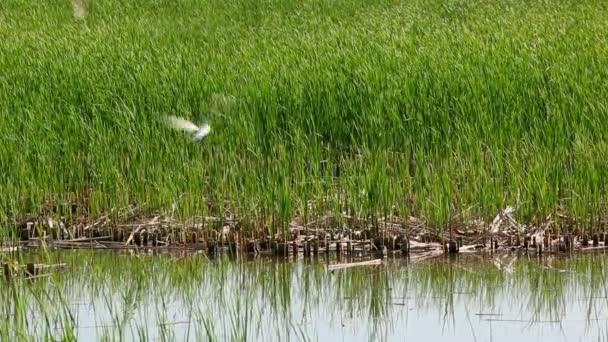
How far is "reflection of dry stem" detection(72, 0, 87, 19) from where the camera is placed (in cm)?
1798

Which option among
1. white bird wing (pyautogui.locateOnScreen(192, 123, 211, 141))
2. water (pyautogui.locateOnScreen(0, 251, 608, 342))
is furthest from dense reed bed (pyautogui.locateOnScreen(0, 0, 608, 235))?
water (pyautogui.locateOnScreen(0, 251, 608, 342))

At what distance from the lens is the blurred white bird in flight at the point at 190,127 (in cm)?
759

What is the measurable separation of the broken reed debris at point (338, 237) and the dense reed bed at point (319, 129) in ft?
0.23

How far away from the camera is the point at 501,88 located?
8492 mm

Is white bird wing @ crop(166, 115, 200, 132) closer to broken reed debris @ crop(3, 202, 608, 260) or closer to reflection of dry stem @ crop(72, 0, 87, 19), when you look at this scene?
broken reed debris @ crop(3, 202, 608, 260)

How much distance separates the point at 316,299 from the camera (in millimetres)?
5543

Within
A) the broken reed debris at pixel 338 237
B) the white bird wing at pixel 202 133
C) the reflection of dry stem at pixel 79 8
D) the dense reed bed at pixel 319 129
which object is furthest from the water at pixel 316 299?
the reflection of dry stem at pixel 79 8

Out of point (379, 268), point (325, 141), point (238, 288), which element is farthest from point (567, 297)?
point (325, 141)

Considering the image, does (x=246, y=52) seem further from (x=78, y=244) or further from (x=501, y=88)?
(x=78, y=244)

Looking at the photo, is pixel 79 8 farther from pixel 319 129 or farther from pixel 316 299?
pixel 316 299

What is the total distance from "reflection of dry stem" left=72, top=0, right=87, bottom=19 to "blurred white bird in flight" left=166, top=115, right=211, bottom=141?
33.3 ft

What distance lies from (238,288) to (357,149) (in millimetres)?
2204

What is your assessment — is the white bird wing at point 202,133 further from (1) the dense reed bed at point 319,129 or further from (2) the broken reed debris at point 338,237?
(2) the broken reed debris at point 338,237

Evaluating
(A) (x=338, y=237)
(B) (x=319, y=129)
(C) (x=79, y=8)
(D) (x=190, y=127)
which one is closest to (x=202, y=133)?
(D) (x=190, y=127)
